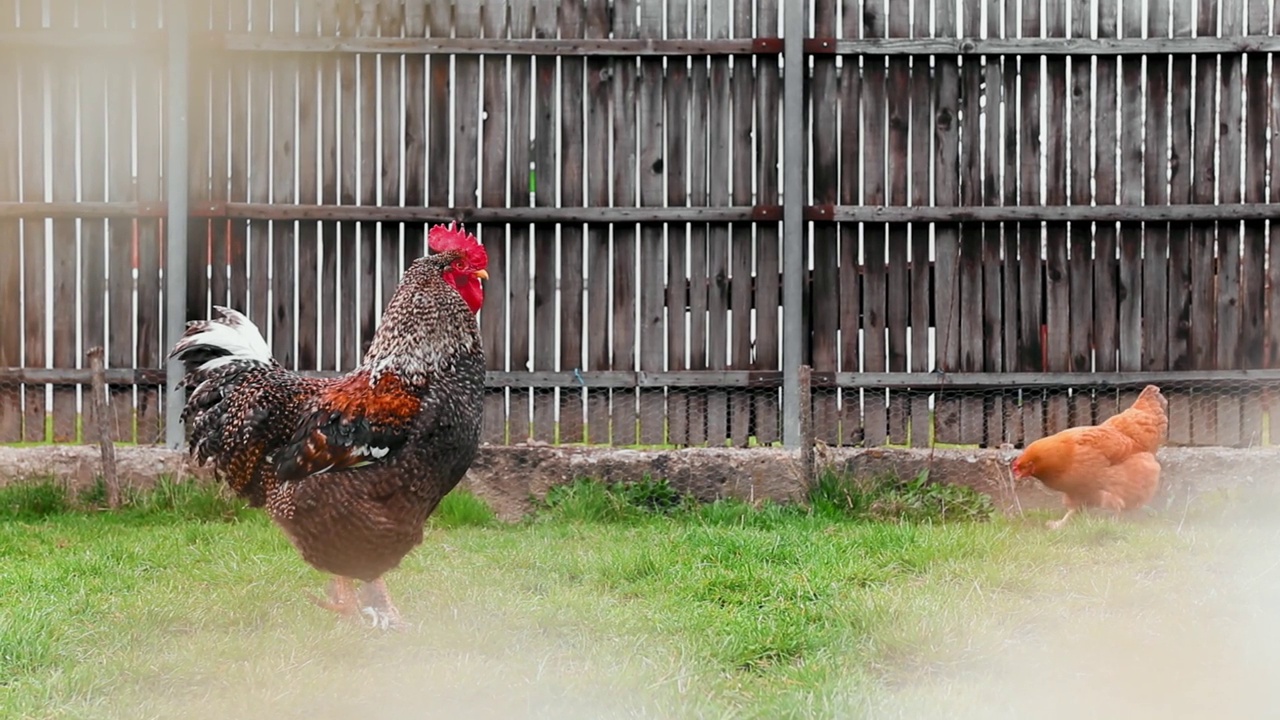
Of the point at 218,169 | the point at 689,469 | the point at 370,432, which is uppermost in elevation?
the point at 218,169

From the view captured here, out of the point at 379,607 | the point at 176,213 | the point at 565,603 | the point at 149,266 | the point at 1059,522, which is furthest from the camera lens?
the point at 149,266

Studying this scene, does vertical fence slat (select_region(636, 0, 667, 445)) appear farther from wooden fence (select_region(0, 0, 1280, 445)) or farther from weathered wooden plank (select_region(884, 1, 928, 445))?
weathered wooden plank (select_region(884, 1, 928, 445))

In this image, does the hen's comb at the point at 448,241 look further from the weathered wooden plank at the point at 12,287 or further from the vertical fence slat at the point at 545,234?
the weathered wooden plank at the point at 12,287

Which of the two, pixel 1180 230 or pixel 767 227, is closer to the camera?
pixel 1180 230

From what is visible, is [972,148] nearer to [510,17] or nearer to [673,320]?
[673,320]

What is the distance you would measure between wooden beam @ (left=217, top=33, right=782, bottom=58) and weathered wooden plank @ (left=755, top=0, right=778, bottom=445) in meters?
0.13

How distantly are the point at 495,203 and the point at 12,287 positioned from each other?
8.46 ft

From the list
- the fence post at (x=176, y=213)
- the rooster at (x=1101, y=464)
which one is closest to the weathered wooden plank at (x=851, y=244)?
the rooster at (x=1101, y=464)

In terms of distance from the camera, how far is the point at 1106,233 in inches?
218

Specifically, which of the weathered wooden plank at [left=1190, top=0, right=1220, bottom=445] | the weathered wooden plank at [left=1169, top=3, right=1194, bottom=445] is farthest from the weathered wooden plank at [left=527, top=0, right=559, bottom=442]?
the weathered wooden plank at [left=1190, top=0, right=1220, bottom=445]

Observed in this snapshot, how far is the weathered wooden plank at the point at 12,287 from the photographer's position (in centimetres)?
555

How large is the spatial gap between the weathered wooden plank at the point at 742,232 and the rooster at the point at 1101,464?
139cm

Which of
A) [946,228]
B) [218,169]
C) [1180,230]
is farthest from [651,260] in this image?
[1180,230]

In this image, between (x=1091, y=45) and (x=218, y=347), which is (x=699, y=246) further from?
(x=218, y=347)
